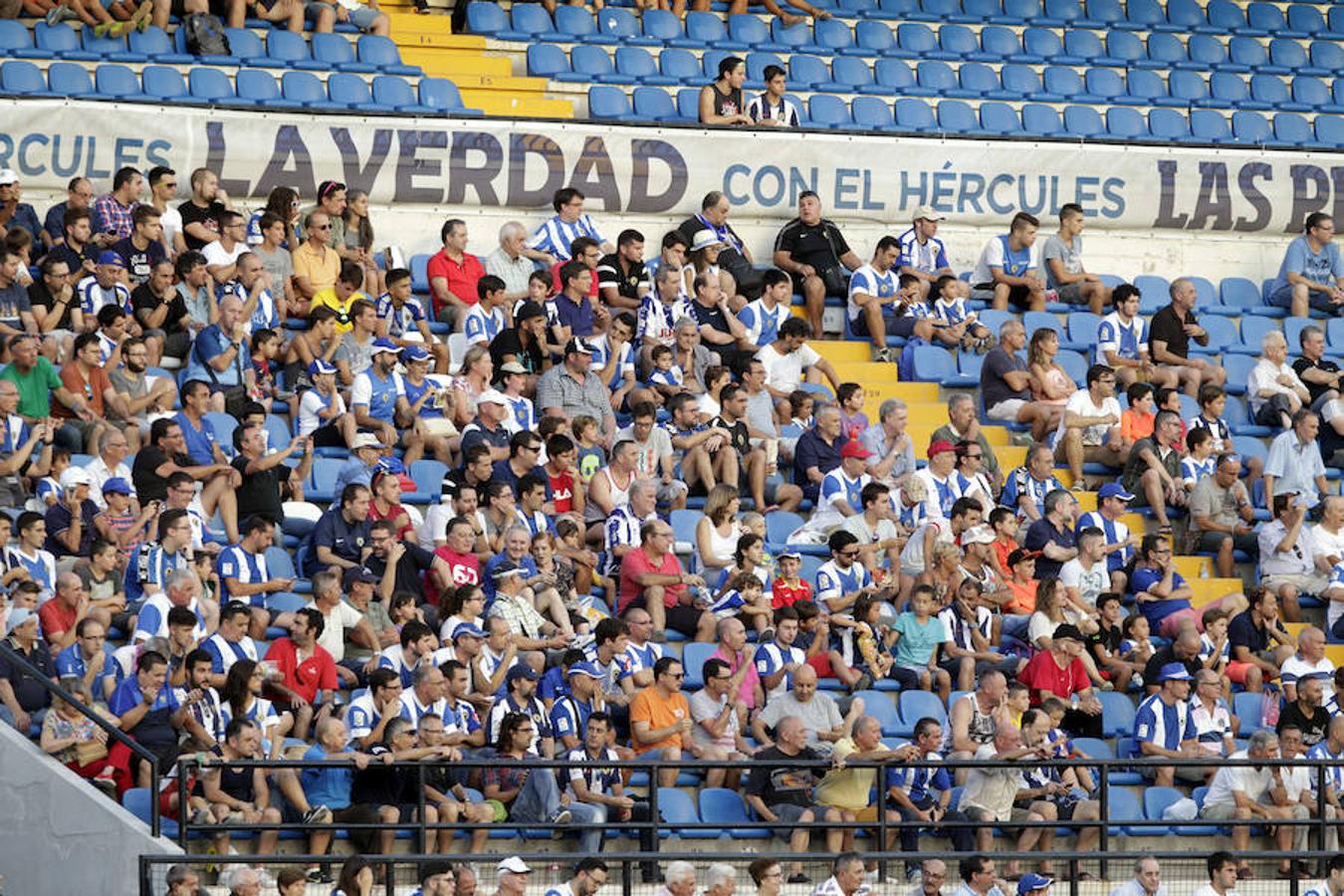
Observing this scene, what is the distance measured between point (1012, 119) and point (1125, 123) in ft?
3.52

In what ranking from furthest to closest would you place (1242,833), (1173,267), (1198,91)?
1. (1198,91)
2. (1173,267)
3. (1242,833)

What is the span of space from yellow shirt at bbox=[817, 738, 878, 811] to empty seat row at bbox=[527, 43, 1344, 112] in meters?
7.87

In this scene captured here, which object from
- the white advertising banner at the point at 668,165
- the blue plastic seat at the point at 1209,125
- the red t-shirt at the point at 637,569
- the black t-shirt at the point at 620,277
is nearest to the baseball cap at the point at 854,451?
the red t-shirt at the point at 637,569

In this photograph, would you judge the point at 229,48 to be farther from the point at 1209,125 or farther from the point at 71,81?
the point at 1209,125

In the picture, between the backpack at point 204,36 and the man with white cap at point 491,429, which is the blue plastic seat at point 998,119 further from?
the man with white cap at point 491,429

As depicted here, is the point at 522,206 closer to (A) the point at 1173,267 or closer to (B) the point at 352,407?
(B) the point at 352,407

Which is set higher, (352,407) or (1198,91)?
(1198,91)

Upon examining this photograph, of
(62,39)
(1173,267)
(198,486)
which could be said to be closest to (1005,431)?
(1173,267)

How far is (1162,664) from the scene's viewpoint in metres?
16.1

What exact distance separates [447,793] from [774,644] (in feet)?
7.67

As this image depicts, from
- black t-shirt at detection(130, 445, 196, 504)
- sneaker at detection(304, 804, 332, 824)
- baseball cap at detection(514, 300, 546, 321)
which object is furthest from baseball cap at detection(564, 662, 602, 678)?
baseball cap at detection(514, 300, 546, 321)

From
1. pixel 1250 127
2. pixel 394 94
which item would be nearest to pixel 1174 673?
pixel 394 94

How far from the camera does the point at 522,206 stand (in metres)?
19.2

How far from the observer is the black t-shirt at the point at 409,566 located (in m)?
15.1
